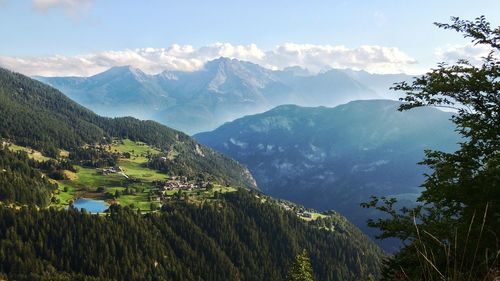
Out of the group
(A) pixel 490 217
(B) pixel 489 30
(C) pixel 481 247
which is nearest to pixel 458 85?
(B) pixel 489 30

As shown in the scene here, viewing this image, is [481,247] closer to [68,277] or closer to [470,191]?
[470,191]

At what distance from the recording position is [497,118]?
24734 millimetres

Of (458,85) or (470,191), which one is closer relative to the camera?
(470,191)

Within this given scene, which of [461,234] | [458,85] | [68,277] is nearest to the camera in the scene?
[461,234]

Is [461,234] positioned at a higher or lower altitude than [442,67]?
lower

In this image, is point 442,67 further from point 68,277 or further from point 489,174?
point 68,277

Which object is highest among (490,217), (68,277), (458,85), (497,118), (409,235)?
(458,85)

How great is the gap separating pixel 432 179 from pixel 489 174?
510 centimetres

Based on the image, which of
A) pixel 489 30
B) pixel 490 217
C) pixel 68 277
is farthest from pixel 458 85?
pixel 68 277

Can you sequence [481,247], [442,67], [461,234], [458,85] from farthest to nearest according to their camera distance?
[442,67] → [458,85] → [461,234] → [481,247]

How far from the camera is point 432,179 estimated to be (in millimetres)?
25828

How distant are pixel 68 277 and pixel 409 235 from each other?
18722 cm

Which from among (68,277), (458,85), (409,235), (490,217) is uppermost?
(458,85)

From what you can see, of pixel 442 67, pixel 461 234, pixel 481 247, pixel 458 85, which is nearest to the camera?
pixel 481 247
